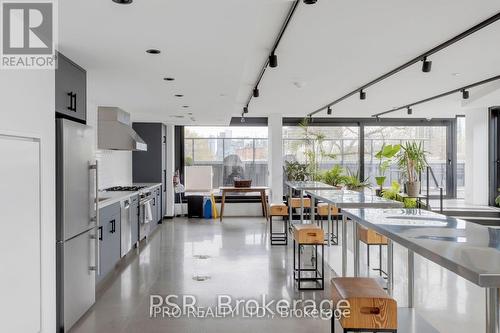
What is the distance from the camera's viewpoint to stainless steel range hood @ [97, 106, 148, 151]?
20.1 feet

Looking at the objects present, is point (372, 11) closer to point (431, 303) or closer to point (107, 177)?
point (431, 303)

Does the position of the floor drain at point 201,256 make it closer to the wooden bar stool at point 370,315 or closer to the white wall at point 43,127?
the white wall at point 43,127

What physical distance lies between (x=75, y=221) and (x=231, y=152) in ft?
24.1

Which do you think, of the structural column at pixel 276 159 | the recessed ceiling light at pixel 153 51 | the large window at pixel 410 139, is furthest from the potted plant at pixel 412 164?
the recessed ceiling light at pixel 153 51

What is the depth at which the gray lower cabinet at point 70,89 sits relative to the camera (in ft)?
11.1

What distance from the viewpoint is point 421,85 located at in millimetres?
6328

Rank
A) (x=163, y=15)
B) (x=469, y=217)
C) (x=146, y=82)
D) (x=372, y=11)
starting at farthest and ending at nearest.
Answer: (x=469, y=217) → (x=146, y=82) → (x=372, y=11) → (x=163, y=15)

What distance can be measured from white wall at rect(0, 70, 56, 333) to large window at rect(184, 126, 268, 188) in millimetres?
7391

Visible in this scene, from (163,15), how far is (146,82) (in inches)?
82.2

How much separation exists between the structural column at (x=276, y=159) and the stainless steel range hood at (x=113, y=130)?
389 cm

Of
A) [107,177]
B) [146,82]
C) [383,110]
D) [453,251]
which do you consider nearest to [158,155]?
[107,177]

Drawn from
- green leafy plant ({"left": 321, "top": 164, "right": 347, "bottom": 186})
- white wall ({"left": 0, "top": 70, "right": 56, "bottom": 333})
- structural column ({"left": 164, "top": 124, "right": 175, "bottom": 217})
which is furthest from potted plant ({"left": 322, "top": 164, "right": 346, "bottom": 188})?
white wall ({"left": 0, "top": 70, "right": 56, "bottom": 333})

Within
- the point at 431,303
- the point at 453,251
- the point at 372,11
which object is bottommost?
the point at 431,303

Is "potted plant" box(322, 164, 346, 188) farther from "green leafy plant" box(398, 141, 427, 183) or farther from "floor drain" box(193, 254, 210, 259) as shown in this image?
"floor drain" box(193, 254, 210, 259)
